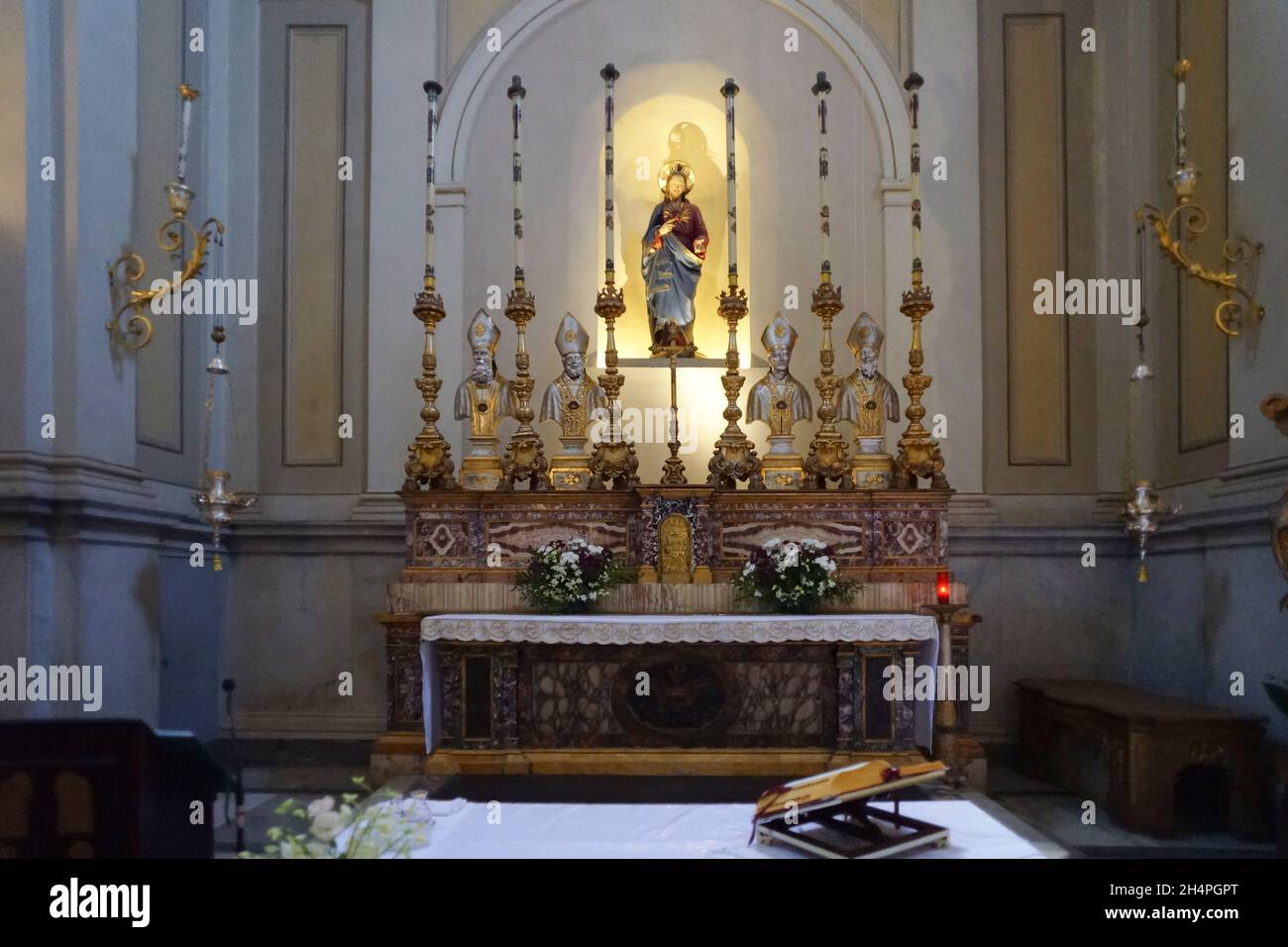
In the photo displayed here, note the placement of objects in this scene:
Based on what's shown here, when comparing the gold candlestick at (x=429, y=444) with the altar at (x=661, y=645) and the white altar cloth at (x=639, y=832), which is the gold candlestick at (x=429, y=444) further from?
the white altar cloth at (x=639, y=832)

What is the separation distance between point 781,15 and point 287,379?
5.33 meters

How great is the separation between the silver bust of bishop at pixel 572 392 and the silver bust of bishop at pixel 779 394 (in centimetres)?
111

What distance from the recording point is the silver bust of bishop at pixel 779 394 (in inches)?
295

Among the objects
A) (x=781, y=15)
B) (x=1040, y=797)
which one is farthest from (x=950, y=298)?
(x=1040, y=797)

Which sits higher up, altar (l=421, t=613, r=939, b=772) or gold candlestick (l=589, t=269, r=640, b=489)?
gold candlestick (l=589, t=269, r=640, b=489)

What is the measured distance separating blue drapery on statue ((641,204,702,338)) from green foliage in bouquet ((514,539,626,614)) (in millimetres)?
2487

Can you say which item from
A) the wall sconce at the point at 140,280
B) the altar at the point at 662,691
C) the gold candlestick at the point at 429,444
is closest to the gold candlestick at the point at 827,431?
the altar at the point at 662,691

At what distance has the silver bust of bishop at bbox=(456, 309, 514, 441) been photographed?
7.45 metres

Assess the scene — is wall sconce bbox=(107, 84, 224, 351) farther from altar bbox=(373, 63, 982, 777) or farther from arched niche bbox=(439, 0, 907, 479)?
arched niche bbox=(439, 0, 907, 479)

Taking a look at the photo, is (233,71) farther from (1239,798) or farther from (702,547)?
(1239,798)

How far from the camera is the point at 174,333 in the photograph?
7.95 metres

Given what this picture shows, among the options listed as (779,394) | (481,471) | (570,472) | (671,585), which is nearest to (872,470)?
(779,394)

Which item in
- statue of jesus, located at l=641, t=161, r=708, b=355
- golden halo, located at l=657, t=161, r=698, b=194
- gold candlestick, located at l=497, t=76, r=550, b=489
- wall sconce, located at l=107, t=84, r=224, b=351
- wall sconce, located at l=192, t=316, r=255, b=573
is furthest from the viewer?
golden halo, located at l=657, t=161, r=698, b=194

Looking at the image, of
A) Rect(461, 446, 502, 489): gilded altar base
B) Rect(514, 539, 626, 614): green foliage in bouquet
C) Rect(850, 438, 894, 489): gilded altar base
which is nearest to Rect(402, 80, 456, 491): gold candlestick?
Rect(461, 446, 502, 489): gilded altar base
